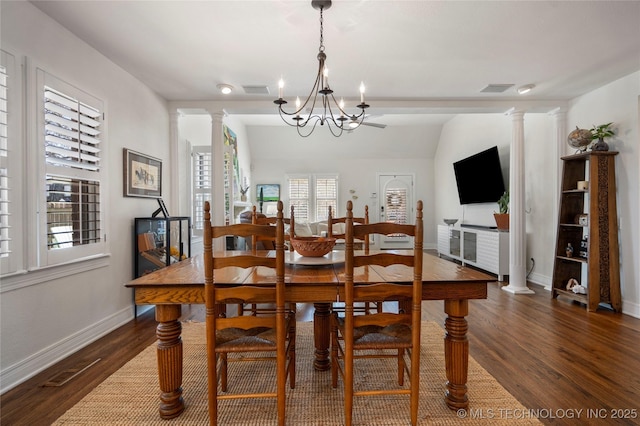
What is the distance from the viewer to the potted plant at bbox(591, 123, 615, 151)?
340cm

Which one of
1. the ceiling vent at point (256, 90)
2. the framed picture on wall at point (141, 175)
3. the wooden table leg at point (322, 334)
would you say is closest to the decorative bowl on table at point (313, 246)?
the wooden table leg at point (322, 334)

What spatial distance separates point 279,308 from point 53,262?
1902mm

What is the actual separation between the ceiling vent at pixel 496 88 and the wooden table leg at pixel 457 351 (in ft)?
9.85

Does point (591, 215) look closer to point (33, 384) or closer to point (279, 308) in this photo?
point (279, 308)

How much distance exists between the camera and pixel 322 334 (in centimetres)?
216

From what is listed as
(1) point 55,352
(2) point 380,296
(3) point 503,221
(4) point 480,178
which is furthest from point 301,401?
(4) point 480,178

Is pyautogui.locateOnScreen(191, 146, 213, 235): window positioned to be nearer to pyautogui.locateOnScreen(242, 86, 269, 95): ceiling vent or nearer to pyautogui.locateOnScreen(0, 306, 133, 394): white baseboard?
pyautogui.locateOnScreen(242, 86, 269, 95): ceiling vent

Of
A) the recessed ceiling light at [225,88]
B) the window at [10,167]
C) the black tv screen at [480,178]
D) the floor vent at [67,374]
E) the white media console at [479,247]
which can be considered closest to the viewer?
the window at [10,167]

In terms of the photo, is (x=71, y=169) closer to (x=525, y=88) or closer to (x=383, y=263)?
(x=383, y=263)

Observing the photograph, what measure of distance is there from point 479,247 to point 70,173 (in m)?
5.53

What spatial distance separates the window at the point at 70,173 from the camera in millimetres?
2230

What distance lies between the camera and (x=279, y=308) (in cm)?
150

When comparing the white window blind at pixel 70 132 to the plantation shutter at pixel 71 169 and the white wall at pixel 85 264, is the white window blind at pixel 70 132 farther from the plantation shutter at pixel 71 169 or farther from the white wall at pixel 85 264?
the white wall at pixel 85 264

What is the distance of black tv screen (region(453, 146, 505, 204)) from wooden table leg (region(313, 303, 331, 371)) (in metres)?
4.45
